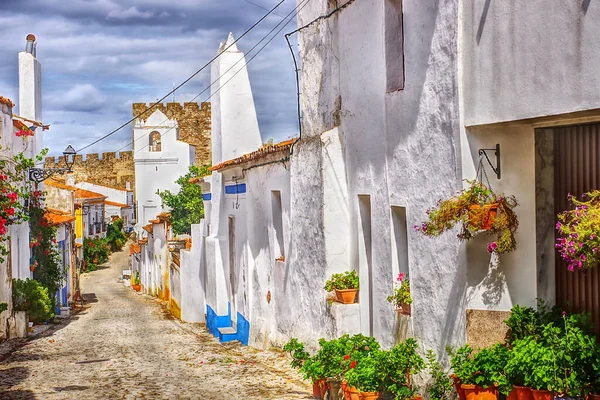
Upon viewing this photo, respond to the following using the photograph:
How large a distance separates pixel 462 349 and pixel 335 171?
4.73m

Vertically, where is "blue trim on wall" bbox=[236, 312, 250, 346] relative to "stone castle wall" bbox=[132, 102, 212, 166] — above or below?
below

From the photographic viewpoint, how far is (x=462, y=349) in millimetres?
7039

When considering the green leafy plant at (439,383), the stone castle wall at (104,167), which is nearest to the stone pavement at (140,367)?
the green leafy plant at (439,383)

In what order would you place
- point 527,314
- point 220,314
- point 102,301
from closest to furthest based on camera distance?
1. point 527,314
2. point 220,314
3. point 102,301

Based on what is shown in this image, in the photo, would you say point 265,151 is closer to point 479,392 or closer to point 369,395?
point 369,395

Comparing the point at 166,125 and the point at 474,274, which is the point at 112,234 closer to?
the point at 166,125

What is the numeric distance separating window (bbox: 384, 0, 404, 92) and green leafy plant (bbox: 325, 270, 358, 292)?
309 centimetres

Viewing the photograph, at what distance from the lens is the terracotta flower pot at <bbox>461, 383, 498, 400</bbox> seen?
662 centimetres

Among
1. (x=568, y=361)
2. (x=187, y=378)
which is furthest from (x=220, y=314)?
(x=568, y=361)

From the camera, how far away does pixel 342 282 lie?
11.1 meters

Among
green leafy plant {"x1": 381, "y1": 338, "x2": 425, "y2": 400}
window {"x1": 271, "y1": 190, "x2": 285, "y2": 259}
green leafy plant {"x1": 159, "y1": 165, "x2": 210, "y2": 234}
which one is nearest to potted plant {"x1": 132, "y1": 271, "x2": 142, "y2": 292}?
green leafy plant {"x1": 159, "y1": 165, "x2": 210, "y2": 234}

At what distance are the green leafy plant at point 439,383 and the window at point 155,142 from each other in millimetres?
47686

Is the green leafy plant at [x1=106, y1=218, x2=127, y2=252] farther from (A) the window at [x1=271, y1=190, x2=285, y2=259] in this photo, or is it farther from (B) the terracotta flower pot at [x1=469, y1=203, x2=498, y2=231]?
(B) the terracotta flower pot at [x1=469, y1=203, x2=498, y2=231]

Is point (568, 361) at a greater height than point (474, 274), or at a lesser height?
lesser
